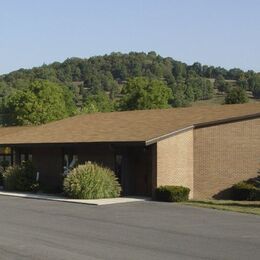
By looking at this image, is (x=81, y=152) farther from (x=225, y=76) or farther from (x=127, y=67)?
(x=225, y=76)

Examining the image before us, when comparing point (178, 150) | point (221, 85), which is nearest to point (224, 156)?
point (178, 150)

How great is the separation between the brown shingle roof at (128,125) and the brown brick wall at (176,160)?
0.57m

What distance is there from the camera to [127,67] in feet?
442

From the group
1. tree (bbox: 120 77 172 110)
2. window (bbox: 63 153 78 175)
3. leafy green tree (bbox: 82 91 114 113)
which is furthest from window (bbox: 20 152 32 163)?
leafy green tree (bbox: 82 91 114 113)

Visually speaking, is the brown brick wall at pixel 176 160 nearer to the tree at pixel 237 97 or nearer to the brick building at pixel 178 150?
the brick building at pixel 178 150

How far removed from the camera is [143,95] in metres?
71.5

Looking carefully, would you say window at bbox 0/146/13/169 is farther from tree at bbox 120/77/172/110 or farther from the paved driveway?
tree at bbox 120/77/172/110

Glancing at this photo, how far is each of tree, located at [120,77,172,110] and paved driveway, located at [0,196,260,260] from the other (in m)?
47.7

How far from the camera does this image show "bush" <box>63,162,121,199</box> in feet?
89.5

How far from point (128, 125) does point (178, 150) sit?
4238 millimetres

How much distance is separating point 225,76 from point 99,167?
122705 millimetres

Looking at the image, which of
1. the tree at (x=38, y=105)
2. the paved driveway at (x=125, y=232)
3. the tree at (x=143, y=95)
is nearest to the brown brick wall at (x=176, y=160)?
the paved driveway at (x=125, y=232)

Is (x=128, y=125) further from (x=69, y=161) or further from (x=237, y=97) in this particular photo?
(x=237, y=97)

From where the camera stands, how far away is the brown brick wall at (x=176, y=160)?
2775cm
